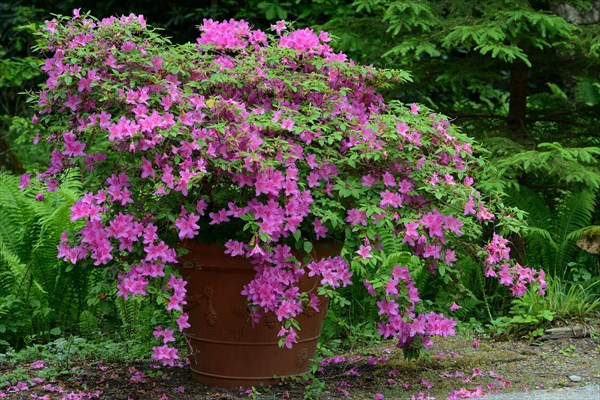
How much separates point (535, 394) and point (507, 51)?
221 cm

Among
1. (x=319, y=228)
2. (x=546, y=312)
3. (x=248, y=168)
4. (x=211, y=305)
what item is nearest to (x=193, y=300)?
(x=211, y=305)

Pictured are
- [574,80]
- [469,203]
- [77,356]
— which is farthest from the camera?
[574,80]

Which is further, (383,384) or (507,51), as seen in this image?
(507,51)

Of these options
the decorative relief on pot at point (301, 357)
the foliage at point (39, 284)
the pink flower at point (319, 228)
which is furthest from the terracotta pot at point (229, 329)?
the foliage at point (39, 284)

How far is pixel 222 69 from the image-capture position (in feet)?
11.8

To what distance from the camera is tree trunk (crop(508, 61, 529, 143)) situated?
5938mm

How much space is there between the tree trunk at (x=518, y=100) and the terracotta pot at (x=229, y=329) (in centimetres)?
278

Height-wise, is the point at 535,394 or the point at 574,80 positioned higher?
the point at 574,80

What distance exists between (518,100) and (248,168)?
3.44m

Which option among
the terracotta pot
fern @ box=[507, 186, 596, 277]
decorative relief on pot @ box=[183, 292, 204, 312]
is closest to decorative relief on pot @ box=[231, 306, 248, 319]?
the terracotta pot

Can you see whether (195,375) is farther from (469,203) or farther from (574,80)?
(574,80)

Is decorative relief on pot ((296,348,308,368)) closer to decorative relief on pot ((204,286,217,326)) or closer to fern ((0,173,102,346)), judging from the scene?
decorative relief on pot ((204,286,217,326))

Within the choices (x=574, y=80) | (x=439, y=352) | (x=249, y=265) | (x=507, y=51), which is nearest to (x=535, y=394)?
(x=439, y=352)

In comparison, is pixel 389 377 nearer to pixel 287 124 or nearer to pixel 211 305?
pixel 211 305
